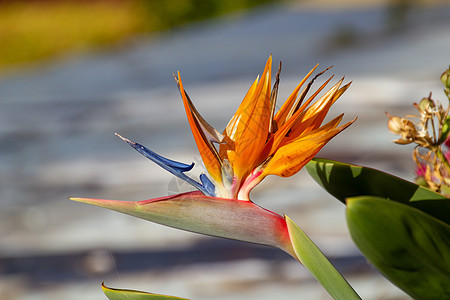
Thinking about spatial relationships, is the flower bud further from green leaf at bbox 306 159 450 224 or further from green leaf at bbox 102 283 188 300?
green leaf at bbox 102 283 188 300

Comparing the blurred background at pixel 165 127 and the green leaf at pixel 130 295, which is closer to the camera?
the green leaf at pixel 130 295

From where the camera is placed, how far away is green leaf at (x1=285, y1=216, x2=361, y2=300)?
0.86ft

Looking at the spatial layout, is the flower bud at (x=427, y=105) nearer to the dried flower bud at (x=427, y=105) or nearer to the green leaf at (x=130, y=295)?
the dried flower bud at (x=427, y=105)

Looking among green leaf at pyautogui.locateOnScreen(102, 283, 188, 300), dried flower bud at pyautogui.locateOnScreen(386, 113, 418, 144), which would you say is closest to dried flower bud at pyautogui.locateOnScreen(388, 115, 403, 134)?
dried flower bud at pyautogui.locateOnScreen(386, 113, 418, 144)

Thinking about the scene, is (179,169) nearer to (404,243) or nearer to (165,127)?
(404,243)

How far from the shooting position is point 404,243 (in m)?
0.23

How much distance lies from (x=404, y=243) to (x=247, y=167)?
0.07 meters

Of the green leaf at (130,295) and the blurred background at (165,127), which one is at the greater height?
the blurred background at (165,127)

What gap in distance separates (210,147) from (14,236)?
139 cm

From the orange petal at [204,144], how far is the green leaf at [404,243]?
0.24 ft

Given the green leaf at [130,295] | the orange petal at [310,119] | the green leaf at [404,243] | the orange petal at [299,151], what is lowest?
the green leaf at [404,243]

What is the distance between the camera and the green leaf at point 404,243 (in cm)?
22

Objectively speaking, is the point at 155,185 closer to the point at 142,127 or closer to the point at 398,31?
the point at 142,127

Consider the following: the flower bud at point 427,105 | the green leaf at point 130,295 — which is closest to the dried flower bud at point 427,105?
the flower bud at point 427,105
